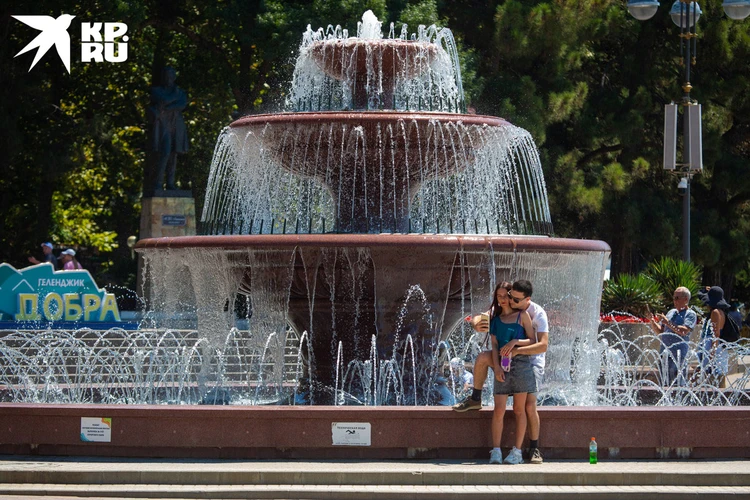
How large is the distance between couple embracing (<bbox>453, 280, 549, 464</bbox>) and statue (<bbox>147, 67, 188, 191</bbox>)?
20696 mm

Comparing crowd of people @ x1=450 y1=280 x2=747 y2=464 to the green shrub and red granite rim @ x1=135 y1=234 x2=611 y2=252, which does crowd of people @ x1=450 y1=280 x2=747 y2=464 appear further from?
the green shrub

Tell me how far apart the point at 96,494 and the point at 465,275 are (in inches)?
158

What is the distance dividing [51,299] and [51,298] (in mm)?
24

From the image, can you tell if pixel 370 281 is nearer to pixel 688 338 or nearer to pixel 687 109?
pixel 688 338

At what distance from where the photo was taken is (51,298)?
22203 mm

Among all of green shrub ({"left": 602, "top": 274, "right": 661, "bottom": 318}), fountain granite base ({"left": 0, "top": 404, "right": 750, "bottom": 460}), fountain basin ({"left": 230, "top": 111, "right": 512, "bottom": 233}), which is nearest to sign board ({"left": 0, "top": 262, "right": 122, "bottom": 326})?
green shrub ({"left": 602, "top": 274, "right": 661, "bottom": 318})

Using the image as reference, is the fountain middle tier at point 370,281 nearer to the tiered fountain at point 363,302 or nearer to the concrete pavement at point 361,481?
the tiered fountain at point 363,302

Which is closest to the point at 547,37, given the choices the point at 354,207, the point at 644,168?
the point at 644,168

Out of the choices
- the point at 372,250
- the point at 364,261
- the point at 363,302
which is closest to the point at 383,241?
the point at 372,250

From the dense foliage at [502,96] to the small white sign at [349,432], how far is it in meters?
18.3

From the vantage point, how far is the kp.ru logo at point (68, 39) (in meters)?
30.2

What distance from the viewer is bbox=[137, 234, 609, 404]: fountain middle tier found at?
436 inches

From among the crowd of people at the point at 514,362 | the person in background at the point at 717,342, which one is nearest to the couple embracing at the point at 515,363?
the crowd of people at the point at 514,362

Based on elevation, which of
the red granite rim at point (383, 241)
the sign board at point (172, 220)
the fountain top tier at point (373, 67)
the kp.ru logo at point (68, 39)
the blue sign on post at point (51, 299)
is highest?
the kp.ru logo at point (68, 39)
